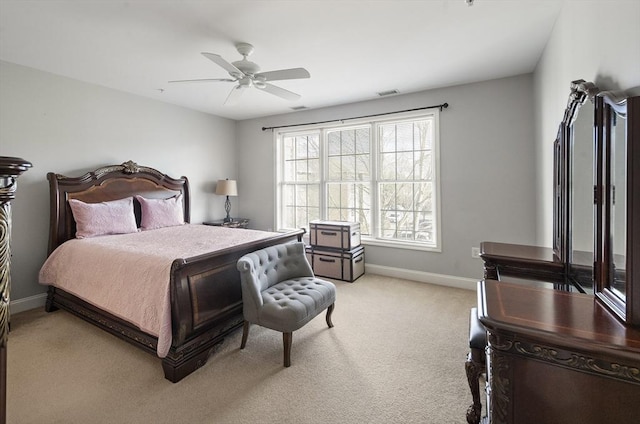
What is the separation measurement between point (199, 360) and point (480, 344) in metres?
1.87

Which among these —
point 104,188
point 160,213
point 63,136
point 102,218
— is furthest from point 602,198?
point 63,136

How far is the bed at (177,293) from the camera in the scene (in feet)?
6.72

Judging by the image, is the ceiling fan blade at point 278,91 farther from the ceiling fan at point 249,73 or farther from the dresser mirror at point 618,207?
the dresser mirror at point 618,207

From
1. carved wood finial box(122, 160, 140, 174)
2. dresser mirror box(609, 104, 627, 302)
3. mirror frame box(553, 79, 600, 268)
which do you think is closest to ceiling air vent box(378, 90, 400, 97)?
mirror frame box(553, 79, 600, 268)

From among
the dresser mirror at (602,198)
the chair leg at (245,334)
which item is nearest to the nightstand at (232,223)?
the chair leg at (245,334)

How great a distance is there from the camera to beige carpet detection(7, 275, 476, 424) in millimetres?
1735

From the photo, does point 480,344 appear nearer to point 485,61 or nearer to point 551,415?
point 551,415

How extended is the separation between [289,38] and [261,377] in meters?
2.71

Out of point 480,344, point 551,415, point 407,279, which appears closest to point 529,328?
point 551,415

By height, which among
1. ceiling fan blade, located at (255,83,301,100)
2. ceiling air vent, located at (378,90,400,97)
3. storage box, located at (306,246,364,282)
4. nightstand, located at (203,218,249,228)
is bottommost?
storage box, located at (306,246,364,282)

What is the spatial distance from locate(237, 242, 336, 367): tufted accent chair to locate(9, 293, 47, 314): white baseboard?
263cm

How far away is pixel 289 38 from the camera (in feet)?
8.52

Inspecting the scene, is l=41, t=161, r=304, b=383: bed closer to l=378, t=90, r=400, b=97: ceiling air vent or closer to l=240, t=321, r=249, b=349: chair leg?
l=240, t=321, r=249, b=349: chair leg

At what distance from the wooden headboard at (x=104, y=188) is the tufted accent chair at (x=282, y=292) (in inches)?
93.9
